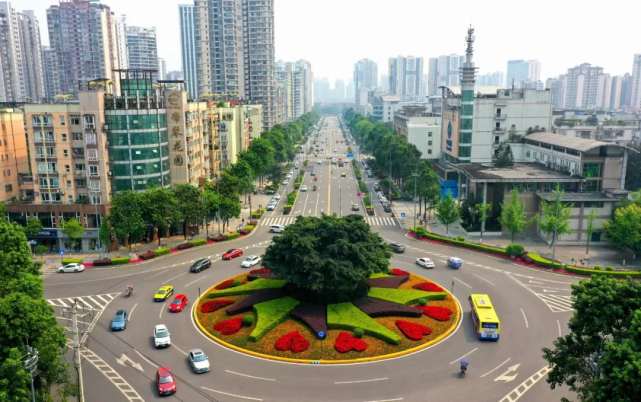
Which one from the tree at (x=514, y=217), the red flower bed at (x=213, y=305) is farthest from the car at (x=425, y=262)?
the red flower bed at (x=213, y=305)

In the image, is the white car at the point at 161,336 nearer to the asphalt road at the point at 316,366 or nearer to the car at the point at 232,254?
the asphalt road at the point at 316,366

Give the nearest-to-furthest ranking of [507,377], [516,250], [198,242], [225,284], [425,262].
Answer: [507,377], [225,284], [425,262], [516,250], [198,242]

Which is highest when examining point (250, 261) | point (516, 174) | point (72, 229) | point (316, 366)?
point (516, 174)

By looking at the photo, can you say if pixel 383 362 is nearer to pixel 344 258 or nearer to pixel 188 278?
pixel 344 258

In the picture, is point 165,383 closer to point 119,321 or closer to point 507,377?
point 119,321

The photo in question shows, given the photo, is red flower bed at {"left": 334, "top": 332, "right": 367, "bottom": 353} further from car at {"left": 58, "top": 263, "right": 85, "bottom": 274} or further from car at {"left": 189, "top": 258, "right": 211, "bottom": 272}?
car at {"left": 58, "top": 263, "right": 85, "bottom": 274}

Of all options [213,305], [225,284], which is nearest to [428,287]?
[225,284]
